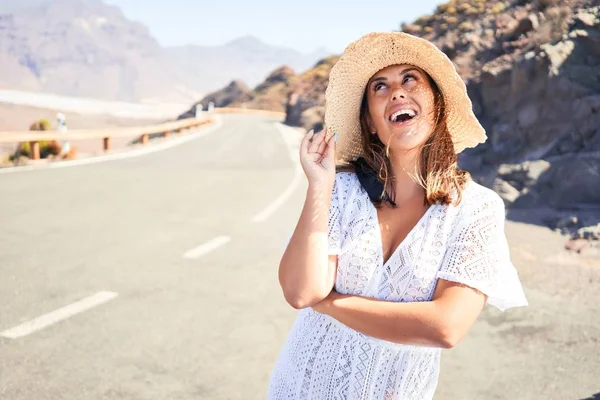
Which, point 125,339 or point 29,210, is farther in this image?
point 29,210

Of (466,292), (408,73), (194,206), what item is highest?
(408,73)

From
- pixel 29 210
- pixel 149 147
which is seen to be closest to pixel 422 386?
pixel 29 210

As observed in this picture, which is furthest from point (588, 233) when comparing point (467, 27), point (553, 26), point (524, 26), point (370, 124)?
point (467, 27)

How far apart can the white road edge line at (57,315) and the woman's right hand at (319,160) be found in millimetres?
3313

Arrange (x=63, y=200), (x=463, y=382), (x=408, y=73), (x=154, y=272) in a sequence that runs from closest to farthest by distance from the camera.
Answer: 1. (x=408, y=73)
2. (x=463, y=382)
3. (x=154, y=272)
4. (x=63, y=200)

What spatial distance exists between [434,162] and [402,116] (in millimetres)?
209

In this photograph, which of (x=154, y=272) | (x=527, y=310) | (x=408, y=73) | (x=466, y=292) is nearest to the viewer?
(x=466, y=292)

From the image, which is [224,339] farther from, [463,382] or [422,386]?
[422,386]

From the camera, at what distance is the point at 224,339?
435 cm

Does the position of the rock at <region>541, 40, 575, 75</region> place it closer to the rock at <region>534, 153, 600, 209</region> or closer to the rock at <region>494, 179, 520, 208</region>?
the rock at <region>534, 153, 600, 209</region>

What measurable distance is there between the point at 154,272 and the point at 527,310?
12.3ft

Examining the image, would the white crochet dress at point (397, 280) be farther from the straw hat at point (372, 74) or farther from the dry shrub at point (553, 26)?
the dry shrub at point (553, 26)

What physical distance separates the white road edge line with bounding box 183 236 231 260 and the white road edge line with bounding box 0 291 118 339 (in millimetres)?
1591

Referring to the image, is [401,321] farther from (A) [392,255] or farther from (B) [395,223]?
(B) [395,223]
